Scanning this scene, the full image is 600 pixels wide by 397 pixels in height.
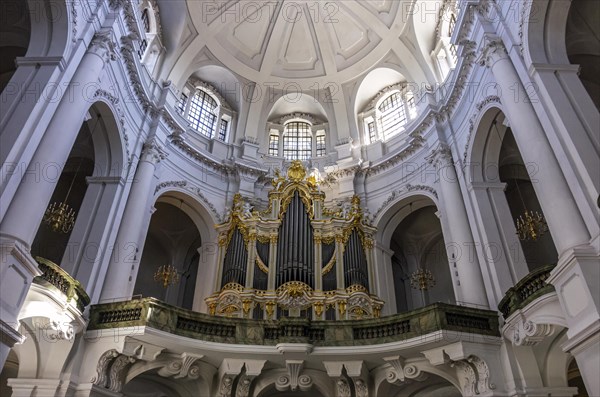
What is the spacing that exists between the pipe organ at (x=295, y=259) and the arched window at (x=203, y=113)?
14.5 ft

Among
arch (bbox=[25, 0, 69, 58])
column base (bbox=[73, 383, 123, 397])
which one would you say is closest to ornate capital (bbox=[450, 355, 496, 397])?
column base (bbox=[73, 383, 123, 397])

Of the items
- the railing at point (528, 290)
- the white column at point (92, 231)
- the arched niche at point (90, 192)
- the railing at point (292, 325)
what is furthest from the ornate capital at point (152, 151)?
the railing at point (528, 290)

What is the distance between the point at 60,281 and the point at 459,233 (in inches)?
446

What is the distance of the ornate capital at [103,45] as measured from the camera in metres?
12.9

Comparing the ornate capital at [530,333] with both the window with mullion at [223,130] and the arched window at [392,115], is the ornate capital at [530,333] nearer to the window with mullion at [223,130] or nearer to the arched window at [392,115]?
the arched window at [392,115]

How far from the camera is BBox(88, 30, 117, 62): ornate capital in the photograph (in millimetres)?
12906

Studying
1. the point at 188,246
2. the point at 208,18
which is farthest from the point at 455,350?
the point at 208,18

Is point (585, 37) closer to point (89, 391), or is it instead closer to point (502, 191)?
point (502, 191)

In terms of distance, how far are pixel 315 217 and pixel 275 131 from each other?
7.18 m

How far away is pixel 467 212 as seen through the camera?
1504 centimetres

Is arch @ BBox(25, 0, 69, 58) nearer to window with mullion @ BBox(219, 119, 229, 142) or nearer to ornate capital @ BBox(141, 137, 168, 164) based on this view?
ornate capital @ BBox(141, 137, 168, 164)

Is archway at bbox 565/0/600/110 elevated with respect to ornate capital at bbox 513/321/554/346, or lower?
elevated

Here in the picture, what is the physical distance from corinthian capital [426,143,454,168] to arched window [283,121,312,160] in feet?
22.9

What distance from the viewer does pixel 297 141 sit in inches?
918
